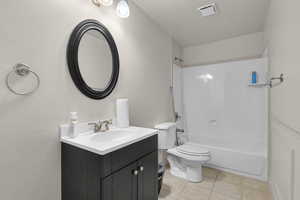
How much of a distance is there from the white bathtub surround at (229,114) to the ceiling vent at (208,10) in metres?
1.01

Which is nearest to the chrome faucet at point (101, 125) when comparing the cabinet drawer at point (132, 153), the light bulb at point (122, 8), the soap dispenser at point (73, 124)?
the soap dispenser at point (73, 124)

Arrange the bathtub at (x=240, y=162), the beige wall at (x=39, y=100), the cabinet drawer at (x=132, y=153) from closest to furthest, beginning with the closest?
the beige wall at (x=39, y=100) → the cabinet drawer at (x=132, y=153) → the bathtub at (x=240, y=162)

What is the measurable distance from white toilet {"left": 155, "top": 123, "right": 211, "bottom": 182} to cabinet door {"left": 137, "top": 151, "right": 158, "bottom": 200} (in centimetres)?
68

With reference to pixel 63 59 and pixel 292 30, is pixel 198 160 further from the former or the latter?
pixel 63 59

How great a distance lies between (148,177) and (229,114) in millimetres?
1996

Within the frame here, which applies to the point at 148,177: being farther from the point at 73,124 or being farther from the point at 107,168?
the point at 73,124

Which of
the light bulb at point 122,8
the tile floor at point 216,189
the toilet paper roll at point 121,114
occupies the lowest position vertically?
the tile floor at point 216,189

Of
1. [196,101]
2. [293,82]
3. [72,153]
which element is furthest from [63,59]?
[196,101]

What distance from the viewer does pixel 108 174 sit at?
3.14ft

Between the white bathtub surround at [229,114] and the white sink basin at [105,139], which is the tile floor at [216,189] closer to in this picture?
the white bathtub surround at [229,114]

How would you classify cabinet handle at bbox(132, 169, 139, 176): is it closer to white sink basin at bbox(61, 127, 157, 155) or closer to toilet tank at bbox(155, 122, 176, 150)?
white sink basin at bbox(61, 127, 157, 155)

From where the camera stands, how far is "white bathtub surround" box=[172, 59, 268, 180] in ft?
7.55

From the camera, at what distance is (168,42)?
2.68 m

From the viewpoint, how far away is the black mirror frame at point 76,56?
1.19 meters
